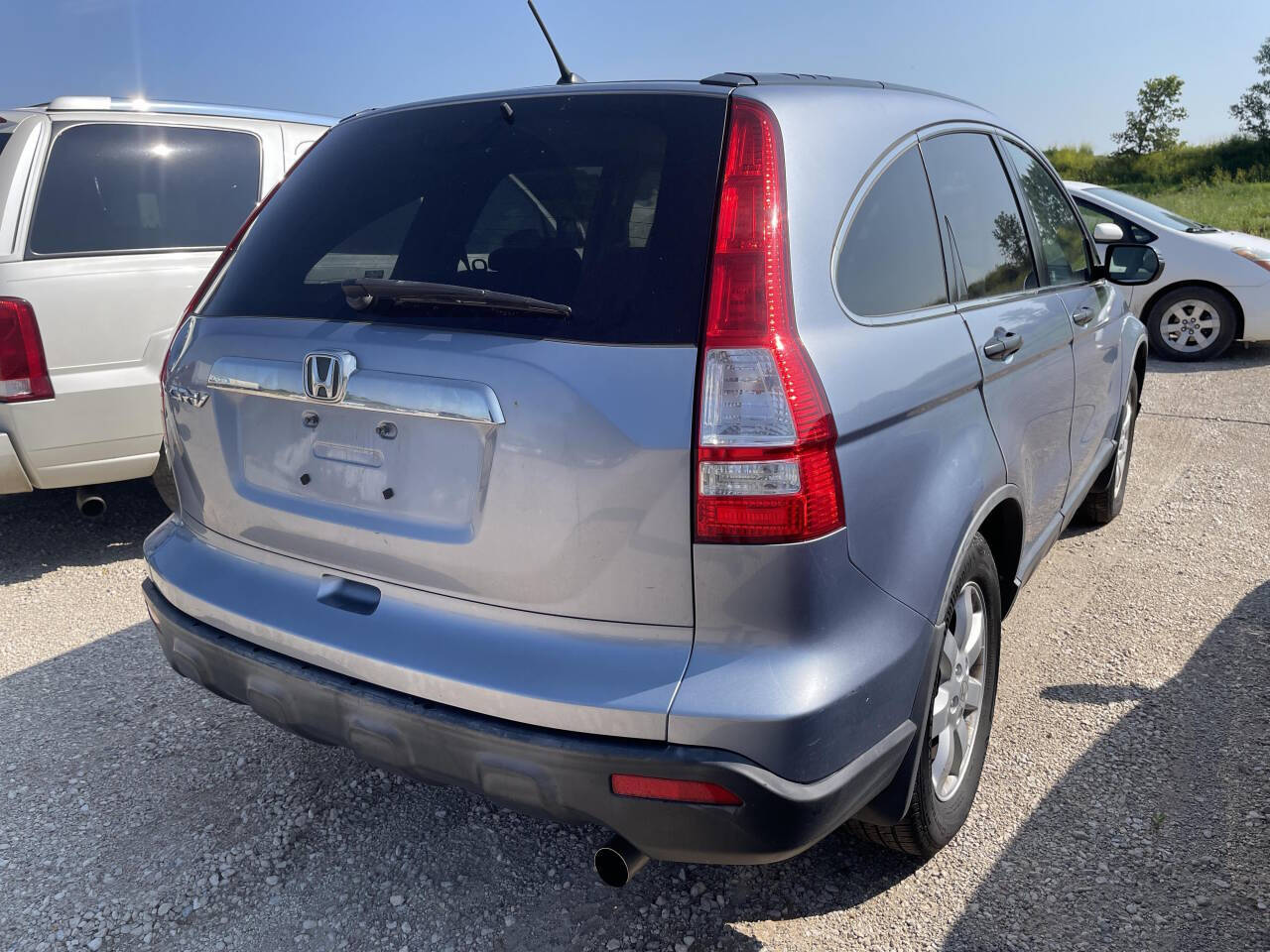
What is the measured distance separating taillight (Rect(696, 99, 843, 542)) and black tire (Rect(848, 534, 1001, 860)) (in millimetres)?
593

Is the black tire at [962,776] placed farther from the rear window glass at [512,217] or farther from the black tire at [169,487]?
the black tire at [169,487]

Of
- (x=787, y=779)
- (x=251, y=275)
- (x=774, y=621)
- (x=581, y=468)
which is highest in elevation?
(x=251, y=275)

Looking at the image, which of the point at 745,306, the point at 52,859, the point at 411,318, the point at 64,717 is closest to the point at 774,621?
the point at 745,306

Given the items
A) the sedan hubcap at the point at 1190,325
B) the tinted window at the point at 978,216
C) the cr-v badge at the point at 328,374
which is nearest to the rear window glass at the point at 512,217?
the cr-v badge at the point at 328,374

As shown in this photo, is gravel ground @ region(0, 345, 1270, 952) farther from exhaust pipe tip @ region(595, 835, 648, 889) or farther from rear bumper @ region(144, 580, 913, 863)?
rear bumper @ region(144, 580, 913, 863)

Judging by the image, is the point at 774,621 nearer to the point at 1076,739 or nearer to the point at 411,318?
the point at 411,318

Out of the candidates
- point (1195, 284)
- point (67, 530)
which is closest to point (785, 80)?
point (67, 530)

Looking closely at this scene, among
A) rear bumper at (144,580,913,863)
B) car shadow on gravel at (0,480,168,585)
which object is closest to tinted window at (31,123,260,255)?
car shadow on gravel at (0,480,168,585)

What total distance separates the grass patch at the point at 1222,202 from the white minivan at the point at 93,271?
58.4 feet

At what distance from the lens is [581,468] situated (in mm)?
1798

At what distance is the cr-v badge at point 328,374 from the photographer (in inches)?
80.0

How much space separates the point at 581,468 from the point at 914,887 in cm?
144

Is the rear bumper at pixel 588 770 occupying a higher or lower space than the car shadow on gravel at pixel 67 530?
higher

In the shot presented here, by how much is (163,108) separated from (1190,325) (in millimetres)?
8578
